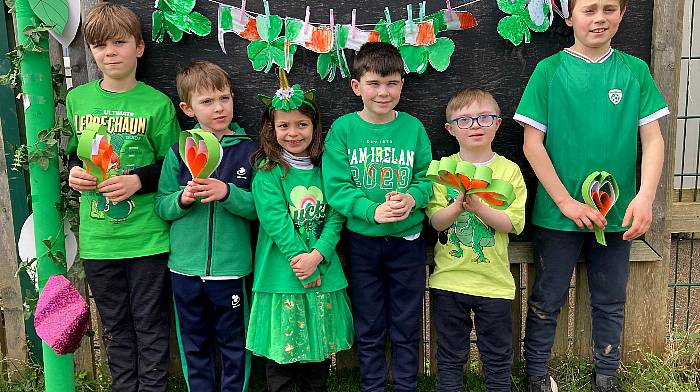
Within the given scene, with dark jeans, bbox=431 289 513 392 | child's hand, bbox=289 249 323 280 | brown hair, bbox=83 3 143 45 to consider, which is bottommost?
dark jeans, bbox=431 289 513 392

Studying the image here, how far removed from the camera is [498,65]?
3.31m

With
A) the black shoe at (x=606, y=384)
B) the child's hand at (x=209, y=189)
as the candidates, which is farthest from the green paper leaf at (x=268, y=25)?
the black shoe at (x=606, y=384)

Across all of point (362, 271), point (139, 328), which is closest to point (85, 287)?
point (139, 328)

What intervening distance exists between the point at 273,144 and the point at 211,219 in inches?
17.2

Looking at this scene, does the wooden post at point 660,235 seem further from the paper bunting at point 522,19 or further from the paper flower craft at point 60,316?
the paper flower craft at point 60,316

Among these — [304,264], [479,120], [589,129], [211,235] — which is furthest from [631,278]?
[211,235]

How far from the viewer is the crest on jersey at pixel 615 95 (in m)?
3.06

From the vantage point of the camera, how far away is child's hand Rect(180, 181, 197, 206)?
9.64 feet

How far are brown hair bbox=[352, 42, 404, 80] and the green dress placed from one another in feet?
1.67

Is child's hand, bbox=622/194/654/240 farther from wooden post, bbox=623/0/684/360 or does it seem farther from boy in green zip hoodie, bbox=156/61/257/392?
boy in green zip hoodie, bbox=156/61/257/392

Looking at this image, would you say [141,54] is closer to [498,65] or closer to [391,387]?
[498,65]

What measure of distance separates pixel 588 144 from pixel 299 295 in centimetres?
145

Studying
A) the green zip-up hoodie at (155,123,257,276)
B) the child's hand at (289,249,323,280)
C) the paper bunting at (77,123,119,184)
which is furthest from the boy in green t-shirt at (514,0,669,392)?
the paper bunting at (77,123,119,184)

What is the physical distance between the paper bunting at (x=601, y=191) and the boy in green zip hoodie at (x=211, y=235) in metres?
1.48
